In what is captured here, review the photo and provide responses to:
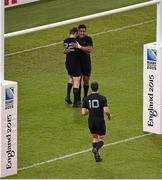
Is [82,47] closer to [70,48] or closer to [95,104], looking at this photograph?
[70,48]

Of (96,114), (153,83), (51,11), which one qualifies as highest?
(51,11)

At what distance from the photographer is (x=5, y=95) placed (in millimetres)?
20453

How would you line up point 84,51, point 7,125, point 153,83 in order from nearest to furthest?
point 7,125
point 153,83
point 84,51

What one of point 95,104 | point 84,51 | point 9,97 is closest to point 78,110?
point 84,51

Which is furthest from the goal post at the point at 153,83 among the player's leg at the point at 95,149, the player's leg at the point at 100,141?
the player's leg at the point at 95,149

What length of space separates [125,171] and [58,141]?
234cm

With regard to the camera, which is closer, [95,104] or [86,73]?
[95,104]

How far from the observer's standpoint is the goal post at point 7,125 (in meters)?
20.4

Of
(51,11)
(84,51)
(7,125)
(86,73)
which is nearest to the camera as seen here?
(7,125)

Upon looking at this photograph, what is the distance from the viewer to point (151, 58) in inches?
910

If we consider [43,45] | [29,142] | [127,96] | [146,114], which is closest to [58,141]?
[29,142]

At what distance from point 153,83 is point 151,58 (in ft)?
1.71

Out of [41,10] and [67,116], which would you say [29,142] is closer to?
[67,116]

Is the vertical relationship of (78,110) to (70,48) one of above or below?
below
